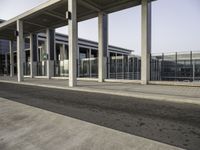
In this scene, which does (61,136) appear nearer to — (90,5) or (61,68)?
(90,5)

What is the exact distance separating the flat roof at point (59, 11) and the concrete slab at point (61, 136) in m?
12.7

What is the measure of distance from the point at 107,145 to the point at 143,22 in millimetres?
12524

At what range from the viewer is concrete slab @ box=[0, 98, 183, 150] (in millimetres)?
3324

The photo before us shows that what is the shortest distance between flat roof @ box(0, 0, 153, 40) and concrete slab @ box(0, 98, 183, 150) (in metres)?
12.7

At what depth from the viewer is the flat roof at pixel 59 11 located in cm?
1545

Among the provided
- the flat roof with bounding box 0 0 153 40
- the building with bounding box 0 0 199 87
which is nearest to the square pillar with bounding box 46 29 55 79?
the building with bounding box 0 0 199 87

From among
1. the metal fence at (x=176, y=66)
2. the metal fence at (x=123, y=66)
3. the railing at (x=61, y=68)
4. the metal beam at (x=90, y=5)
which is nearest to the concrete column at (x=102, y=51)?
the metal beam at (x=90, y=5)

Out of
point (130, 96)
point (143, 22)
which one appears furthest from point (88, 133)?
point (143, 22)

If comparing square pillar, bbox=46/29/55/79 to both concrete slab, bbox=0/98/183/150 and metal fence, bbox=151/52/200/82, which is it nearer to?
metal fence, bbox=151/52/200/82

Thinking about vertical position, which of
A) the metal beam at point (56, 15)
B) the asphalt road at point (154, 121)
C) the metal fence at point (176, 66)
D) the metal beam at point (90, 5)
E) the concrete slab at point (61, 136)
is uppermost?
the metal beam at point (56, 15)

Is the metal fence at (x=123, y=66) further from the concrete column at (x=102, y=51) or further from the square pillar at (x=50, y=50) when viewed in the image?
the square pillar at (x=50, y=50)

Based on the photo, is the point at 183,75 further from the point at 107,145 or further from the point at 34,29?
the point at 34,29

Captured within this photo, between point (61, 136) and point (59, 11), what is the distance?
54.6ft

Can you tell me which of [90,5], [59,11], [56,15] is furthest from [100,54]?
[56,15]
